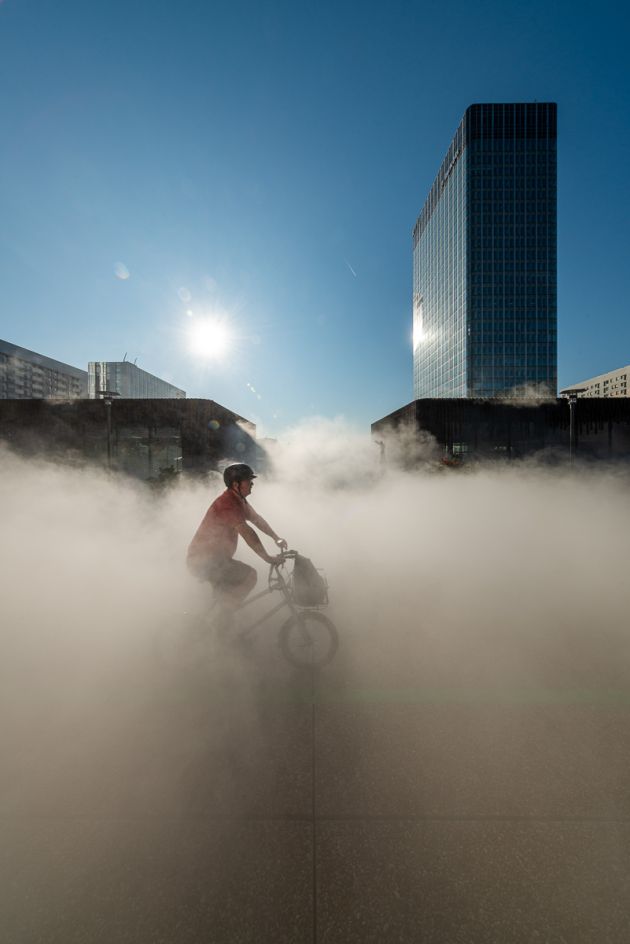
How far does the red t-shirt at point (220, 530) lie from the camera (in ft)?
10.9

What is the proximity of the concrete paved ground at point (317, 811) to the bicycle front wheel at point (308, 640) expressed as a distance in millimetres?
242

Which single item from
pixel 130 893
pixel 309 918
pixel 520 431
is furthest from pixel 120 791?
pixel 520 431

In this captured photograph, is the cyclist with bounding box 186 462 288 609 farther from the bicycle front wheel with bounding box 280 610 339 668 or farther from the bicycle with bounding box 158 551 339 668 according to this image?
the bicycle front wheel with bounding box 280 610 339 668

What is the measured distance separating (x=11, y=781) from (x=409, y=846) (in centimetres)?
218

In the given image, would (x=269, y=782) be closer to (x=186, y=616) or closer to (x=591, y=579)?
(x=186, y=616)

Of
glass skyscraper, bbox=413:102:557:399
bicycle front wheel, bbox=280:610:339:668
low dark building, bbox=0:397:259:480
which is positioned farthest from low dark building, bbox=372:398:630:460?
glass skyscraper, bbox=413:102:557:399

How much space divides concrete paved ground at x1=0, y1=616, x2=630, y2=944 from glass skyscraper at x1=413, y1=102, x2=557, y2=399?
333ft

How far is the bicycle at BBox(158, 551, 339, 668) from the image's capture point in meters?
3.37

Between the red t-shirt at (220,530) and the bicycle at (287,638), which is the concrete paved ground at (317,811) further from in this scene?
the red t-shirt at (220,530)

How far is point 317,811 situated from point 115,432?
2354 cm

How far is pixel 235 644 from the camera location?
3.61m

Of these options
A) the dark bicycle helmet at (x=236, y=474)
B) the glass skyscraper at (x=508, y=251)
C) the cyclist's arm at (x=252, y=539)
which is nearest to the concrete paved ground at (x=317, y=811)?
the cyclist's arm at (x=252, y=539)

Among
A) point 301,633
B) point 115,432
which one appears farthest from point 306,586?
point 115,432

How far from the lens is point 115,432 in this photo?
73.4ft
